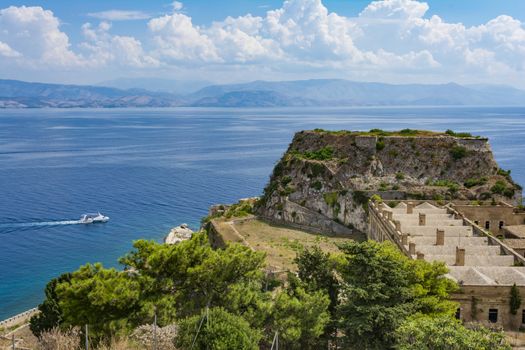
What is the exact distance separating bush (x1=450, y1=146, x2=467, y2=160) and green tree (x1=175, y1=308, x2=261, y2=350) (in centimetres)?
4861

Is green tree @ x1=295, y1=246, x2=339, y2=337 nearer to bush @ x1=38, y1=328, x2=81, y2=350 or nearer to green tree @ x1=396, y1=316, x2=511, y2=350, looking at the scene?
green tree @ x1=396, y1=316, x2=511, y2=350

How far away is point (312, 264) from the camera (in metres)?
27.3

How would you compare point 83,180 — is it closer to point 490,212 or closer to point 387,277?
point 490,212

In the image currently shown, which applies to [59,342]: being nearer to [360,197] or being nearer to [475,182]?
[360,197]

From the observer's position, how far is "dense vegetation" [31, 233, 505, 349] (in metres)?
19.9

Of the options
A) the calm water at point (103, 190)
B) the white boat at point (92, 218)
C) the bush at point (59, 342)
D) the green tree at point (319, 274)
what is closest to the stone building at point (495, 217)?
the green tree at point (319, 274)

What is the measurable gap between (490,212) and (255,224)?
84.9ft

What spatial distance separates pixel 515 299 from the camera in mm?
27250

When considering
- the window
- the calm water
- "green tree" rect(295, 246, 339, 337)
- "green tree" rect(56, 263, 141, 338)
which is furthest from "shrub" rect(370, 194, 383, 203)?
"green tree" rect(56, 263, 141, 338)

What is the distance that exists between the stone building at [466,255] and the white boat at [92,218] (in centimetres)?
4395

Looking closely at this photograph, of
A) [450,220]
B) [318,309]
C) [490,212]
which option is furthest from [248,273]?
[490,212]

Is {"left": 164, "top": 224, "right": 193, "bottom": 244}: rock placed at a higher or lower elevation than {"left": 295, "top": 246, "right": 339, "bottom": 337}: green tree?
lower

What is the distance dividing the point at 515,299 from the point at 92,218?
60.7 metres

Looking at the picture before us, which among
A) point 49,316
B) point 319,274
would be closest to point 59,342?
point 319,274
